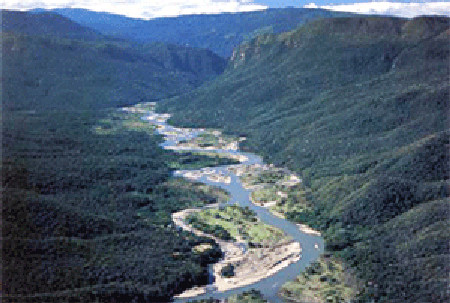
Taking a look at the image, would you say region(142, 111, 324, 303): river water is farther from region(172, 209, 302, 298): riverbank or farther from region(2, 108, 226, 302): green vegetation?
region(2, 108, 226, 302): green vegetation

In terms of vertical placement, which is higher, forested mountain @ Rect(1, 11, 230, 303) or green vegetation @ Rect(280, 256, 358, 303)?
forested mountain @ Rect(1, 11, 230, 303)

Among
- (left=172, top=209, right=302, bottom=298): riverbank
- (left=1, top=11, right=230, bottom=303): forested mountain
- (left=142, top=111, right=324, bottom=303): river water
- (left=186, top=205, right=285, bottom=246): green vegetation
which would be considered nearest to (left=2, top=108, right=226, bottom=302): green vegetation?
(left=1, top=11, right=230, bottom=303): forested mountain

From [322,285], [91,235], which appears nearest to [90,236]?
[91,235]

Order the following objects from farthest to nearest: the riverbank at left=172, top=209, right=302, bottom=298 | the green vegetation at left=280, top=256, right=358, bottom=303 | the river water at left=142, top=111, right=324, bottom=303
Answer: the riverbank at left=172, top=209, right=302, bottom=298, the river water at left=142, top=111, right=324, bottom=303, the green vegetation at left=280, top=256, right=358, bottom=303

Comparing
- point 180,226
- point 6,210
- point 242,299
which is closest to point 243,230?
point 180,226

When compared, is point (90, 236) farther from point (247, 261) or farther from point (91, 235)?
point (247, 261)

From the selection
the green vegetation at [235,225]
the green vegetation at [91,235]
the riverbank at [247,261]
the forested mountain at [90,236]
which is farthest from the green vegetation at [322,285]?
the green vegetation at [235,225]
